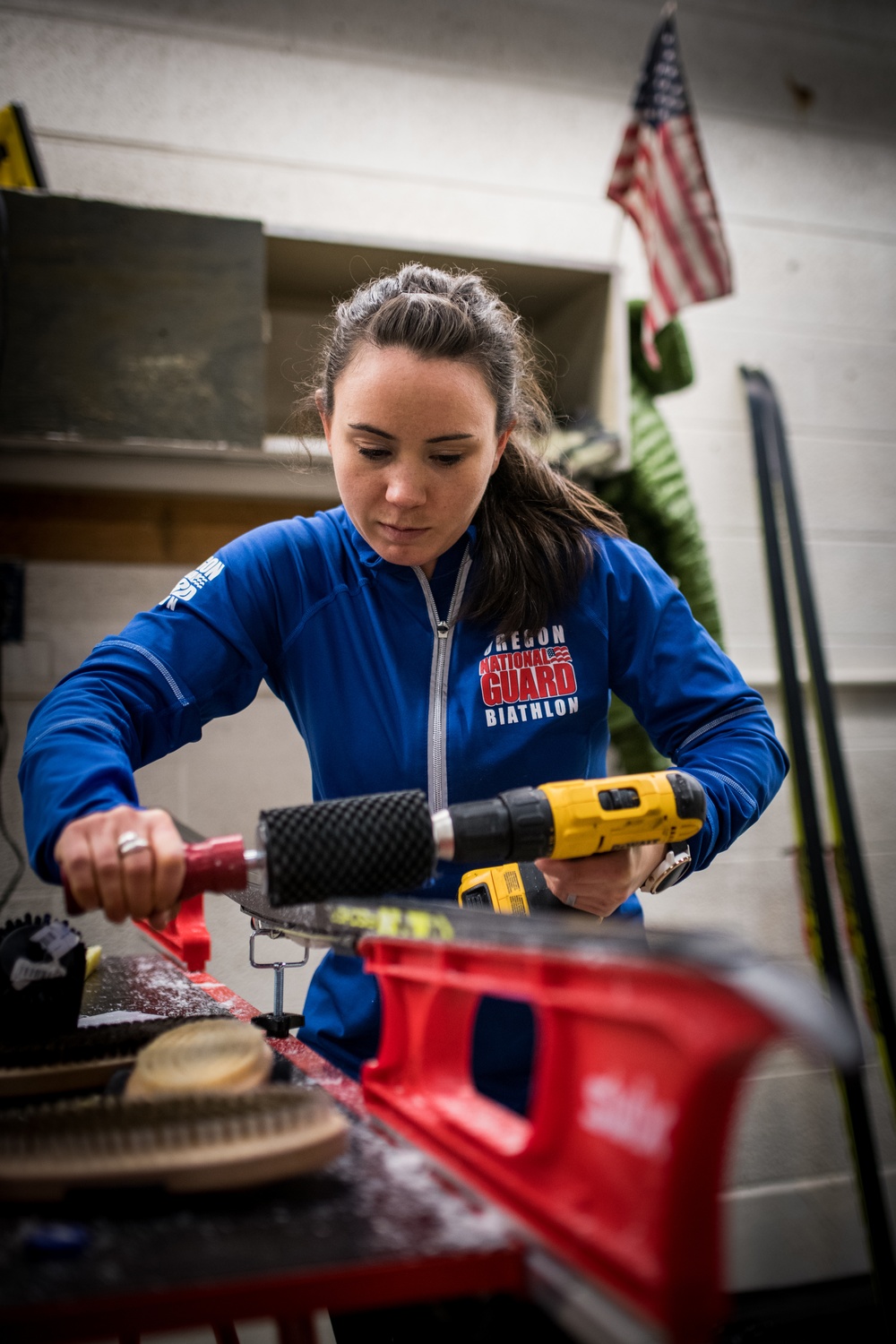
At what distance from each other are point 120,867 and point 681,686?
2.19 feet

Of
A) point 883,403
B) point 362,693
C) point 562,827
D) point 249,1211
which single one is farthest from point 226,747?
point 883,403

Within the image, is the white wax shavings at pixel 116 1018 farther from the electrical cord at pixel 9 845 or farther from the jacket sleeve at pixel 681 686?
the electrical cord at pixel 9 845

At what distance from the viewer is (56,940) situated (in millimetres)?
849

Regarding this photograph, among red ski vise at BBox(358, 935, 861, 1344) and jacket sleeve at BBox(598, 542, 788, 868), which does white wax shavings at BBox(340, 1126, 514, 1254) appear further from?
jacket sleeve at BBox(598, 542, 788, 868)

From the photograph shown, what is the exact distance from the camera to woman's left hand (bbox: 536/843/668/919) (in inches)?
34.2

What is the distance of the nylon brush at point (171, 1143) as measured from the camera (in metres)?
0.51

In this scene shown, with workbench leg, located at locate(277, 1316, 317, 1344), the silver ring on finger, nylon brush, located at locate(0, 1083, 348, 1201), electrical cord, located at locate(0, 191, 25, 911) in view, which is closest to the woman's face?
the silver ring on finger

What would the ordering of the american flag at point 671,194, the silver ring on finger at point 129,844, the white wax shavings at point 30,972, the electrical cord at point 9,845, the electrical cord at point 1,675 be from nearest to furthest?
the silver ring on finger at point 129,844, the white wax shavings at point 30,972, the electrical cord at point 1,675, the electrical cord at point 9,845, the american flag at point 671,194

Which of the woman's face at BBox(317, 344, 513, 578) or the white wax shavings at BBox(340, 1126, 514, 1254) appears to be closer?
the white wax shavings at BBox(340, 1126, 514, 1254)

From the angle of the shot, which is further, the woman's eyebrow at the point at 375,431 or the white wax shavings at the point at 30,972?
the woman's eyebrow at the point at 375,431

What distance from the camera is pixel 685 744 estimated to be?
3.66 ft

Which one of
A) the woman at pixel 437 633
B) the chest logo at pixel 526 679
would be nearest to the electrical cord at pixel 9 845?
the woman at pixel 437 633

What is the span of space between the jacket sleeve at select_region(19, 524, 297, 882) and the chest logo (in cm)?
26

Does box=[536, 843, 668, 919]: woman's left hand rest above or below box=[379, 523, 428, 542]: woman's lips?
below
